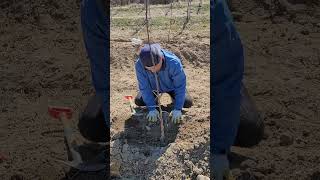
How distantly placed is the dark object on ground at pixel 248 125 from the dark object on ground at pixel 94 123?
23.9 inches

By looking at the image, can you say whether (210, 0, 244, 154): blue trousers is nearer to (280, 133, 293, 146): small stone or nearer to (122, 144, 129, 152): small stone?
(122, 144, 129, 152): small stone

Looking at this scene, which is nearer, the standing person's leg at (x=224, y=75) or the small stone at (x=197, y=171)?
the standing person's leg at (x=224, y=75)

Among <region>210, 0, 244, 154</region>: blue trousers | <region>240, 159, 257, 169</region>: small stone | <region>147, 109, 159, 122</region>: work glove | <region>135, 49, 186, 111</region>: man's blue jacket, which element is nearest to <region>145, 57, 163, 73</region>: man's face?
<region>135, 49, 186, 111</region>: man's blue jacket

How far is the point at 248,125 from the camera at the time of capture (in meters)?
2.51

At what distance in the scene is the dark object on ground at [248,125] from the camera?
2444 mm

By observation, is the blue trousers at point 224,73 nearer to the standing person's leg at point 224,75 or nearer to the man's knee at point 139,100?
the standing person's leg at point 224,75

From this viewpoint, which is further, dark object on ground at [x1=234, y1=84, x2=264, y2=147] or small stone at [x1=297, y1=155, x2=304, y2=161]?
small stone at [x1=297, y1=155, x2=304, y2=161]

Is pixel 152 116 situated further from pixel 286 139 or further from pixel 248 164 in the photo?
pixel 286 139

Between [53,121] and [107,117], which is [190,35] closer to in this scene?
[53,121]

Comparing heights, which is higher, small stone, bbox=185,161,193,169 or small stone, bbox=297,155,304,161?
small stone, bbox=185,161,193,169

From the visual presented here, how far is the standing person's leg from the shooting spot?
6.89ft

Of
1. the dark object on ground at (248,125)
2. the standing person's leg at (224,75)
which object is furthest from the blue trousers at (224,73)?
the dark object on ground at (248,125)

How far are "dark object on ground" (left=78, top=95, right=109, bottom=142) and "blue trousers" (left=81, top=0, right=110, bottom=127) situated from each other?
0.88ft

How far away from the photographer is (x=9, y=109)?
3.17 metres
